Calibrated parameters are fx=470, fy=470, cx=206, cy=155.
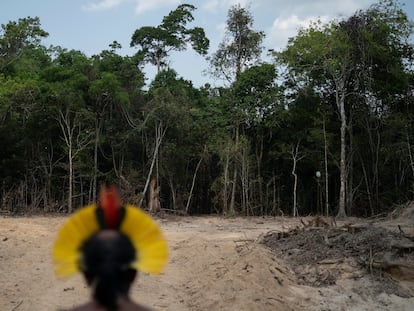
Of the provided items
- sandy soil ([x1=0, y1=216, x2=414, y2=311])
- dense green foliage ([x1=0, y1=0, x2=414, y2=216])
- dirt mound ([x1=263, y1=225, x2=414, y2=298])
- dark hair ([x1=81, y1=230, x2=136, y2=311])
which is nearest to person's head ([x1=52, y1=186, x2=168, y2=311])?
dark hair ([x1=81, y1=230, x2=136, y2=311])

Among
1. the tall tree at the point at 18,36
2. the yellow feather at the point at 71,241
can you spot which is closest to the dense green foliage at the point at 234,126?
the tall tree at the point at 18,36

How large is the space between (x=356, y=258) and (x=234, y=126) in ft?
51.8

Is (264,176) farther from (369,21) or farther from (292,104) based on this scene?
(369,21)

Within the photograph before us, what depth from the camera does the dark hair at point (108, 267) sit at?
3.78 ft

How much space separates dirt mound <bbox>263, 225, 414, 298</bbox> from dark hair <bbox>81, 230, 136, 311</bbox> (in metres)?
6.60

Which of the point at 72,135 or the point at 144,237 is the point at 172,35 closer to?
the point at 72,135

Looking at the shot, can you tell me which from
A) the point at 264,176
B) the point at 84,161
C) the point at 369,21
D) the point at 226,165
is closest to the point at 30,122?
the point at 84,161

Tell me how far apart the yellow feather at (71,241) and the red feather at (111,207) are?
0.04 meters

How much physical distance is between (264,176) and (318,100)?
16.1 feet

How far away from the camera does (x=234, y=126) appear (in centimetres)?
2328

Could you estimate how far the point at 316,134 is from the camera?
22094 mm

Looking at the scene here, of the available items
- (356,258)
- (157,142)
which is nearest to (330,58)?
(157,142)

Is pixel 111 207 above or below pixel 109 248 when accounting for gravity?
above

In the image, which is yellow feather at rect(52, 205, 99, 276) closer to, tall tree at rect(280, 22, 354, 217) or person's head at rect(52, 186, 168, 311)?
person's head at rect(52, 186, 168, 311)
